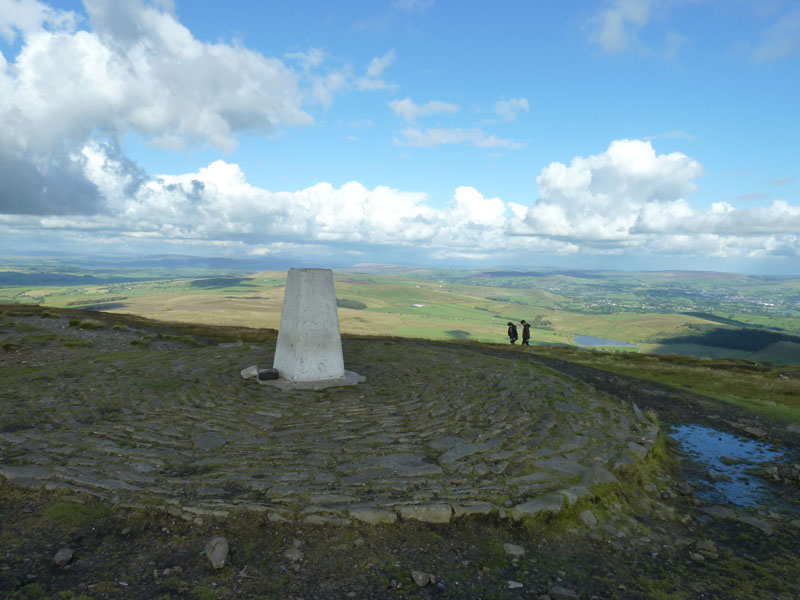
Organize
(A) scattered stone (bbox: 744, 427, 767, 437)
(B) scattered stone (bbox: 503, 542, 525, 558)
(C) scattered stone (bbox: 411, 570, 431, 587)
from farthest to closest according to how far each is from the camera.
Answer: (A) scattered stone (bbox: 744, 427, 767, 437) → (B) scattered stone (bbox: 503, 542, 525, 558) → (C) scattered stone (bbox: 411, 570, 431, 587)

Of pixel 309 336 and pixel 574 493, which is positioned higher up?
pixel 309 336

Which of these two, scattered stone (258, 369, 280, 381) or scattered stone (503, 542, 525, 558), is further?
scattered stone (258, 369, 280, 381)

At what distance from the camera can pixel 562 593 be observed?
5.65 meters

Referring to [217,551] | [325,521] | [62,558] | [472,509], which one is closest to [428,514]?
[472,509]

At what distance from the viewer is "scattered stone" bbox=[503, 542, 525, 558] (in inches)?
259

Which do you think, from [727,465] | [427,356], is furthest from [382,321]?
[727,465]

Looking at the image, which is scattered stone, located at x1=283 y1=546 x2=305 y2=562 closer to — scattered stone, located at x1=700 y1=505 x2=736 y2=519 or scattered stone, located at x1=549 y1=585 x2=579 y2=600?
scattered stone, located at x1=549 y1=585 x2=579 y2=600

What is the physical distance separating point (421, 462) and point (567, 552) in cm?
335

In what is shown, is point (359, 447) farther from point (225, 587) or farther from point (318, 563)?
point (225, 587)

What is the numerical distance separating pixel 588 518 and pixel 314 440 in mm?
6211

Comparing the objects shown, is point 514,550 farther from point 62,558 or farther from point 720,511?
point 62,558

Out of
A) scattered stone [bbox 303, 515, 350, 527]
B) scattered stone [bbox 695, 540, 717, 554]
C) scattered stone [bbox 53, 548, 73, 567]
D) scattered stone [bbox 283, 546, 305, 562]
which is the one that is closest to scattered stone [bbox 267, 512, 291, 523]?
scattered stone [bbox 303, 515, 350, 527]

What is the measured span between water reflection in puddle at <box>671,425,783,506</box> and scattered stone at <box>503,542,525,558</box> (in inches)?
215

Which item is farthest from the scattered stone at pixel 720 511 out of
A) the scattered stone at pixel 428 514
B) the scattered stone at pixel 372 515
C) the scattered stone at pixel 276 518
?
the scattered stone at pixel 276 518
